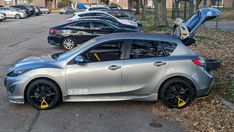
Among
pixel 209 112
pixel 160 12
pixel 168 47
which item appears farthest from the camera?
pixel 160 12

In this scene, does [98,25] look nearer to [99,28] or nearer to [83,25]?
[99,28]

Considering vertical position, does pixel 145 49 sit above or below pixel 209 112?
above

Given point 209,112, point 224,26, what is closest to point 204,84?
point 209,112

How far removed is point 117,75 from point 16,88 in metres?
1.89

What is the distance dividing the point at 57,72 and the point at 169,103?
85.9 inches

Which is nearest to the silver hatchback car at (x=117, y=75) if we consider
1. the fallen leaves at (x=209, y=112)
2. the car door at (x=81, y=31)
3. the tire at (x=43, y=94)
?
the tire at (x=43, y=94)

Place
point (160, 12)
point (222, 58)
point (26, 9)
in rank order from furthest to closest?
point (26, 9) < point (160, 12) < point (222, 58)

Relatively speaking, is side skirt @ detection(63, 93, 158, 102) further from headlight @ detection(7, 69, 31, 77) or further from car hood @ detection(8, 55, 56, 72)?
headlight @ detection(7, 69, 31, 77)

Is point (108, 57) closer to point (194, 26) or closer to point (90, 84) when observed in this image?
point (90, 84)

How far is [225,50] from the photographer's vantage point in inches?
432

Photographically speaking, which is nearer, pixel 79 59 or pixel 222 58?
pixel 79 59

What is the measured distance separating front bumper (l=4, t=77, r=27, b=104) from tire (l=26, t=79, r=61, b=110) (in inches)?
4.4

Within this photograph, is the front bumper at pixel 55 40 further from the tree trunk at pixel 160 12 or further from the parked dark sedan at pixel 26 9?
the parked dark sedan at pixel 26 9

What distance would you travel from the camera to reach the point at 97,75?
17.4ft
